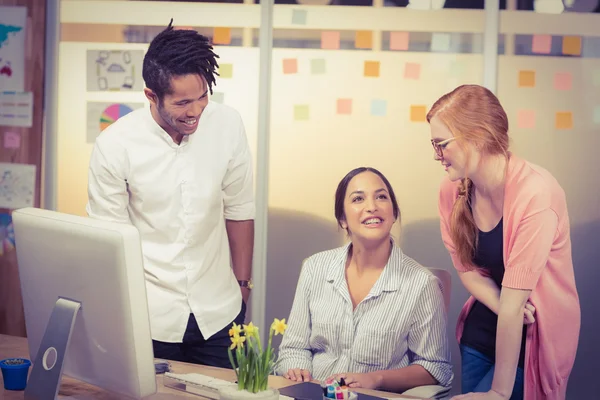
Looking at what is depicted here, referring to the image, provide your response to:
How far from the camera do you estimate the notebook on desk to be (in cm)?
187

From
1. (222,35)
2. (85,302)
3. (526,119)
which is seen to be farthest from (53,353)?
(526,119)

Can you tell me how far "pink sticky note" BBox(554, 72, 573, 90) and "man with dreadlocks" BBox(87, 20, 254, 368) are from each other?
→ 204 cm

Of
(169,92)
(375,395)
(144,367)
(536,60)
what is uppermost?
(536,60)

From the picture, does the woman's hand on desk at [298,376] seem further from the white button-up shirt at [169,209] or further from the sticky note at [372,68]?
the sticky note at [372,68]

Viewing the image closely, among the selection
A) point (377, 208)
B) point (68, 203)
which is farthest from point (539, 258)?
point (68, 203)

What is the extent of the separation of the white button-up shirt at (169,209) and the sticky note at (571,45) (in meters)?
2.14

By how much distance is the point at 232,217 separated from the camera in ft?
8.75

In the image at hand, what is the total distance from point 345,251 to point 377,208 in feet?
0.68

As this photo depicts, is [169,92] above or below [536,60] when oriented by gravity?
below

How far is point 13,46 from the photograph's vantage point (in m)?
4.15

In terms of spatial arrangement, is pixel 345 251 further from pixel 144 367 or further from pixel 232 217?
pixel 144 367

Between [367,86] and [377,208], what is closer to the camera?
[377,208]

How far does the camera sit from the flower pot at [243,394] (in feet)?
5.42

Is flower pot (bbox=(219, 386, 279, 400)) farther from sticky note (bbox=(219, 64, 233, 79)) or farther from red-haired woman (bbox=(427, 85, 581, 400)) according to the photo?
sticky note (bbox=(219, 64, 233, 79))
